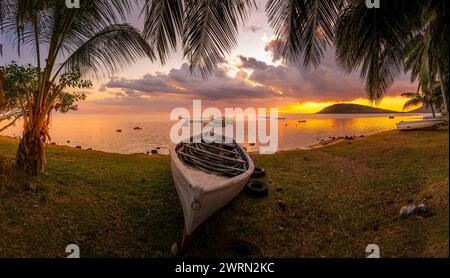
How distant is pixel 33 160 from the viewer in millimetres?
6430

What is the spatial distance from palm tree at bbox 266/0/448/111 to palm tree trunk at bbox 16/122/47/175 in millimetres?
6250

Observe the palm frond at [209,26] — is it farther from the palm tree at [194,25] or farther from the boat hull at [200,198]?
the boat hull at [200,198]

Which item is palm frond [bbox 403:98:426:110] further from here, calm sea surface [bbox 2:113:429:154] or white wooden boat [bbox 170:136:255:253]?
white wooden boat [bbox 170:136:255:253]

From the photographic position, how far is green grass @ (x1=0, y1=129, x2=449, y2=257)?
437 cm

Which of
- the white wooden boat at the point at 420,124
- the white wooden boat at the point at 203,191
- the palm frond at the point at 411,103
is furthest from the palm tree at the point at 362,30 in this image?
the palm frond at the point at 411,103

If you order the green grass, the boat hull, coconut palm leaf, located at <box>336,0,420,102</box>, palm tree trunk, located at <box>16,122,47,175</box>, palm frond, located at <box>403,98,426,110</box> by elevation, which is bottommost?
the green grass

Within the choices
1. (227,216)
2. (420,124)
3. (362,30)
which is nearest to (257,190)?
(227,216)

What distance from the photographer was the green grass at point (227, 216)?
4367mm

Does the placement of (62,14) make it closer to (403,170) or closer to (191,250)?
(191,250)

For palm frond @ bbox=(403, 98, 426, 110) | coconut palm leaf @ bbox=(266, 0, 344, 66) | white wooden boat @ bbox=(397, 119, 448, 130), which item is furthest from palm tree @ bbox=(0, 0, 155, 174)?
palm frond @ bbox=(403, 98, 426, 110)

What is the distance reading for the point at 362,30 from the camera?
3.96m

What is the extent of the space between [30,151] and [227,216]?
5.17m

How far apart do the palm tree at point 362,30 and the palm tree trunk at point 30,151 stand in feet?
20.5

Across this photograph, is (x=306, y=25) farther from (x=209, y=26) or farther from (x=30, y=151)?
(x=30, y=151)
